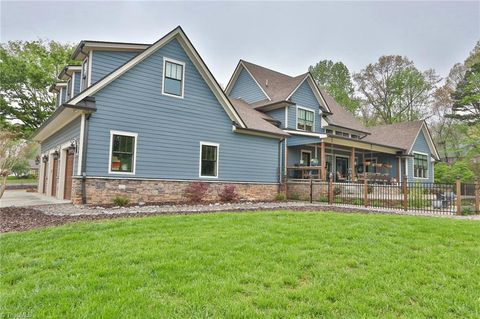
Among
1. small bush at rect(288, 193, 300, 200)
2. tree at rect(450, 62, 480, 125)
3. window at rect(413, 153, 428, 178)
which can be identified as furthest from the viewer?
tree at rect(450, 62, 480, 125)

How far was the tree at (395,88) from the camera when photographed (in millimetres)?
35938

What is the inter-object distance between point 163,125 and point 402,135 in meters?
22.6

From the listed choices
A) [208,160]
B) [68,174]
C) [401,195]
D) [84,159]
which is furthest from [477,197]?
[68,174]

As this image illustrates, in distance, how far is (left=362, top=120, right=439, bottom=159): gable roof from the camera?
24.9 metres

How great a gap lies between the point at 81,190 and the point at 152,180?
2.57m

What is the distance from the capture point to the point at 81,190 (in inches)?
402

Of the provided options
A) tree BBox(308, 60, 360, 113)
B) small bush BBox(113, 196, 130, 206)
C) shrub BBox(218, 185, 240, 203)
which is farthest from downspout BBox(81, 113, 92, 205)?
tree BBox(308, 60, 360, 113)

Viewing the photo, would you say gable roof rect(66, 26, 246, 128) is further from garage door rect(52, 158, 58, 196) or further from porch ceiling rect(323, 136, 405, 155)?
garage door rect(52, 158, 58, 196)

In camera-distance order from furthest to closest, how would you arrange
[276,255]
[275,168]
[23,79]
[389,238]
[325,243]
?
[23,79] < [275,168] < [389,238] < [325,243] < [276,255]

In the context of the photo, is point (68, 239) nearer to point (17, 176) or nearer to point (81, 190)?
point (81, 190)

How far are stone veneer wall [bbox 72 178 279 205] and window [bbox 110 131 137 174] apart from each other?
0.48 meters

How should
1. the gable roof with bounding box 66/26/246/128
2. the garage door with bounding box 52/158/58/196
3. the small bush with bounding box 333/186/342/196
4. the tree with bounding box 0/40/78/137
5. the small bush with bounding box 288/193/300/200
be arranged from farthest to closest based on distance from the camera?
the tree with bounding box 0/40/78/137
the small bush with bounding box 288/193/300/200
the small bush with bounding box 333/186/342/196
the garage door with bounding box 52/158/58/196
the gable roof with bounding box 66/26/246/128

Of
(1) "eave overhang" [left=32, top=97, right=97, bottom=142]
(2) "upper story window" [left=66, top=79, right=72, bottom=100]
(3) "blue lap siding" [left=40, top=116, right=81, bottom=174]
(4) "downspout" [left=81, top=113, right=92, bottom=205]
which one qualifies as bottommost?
(4) "downspout" [left=81, top=113, right=92, bottom=205]

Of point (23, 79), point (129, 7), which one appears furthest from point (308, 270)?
point (23, 79)
